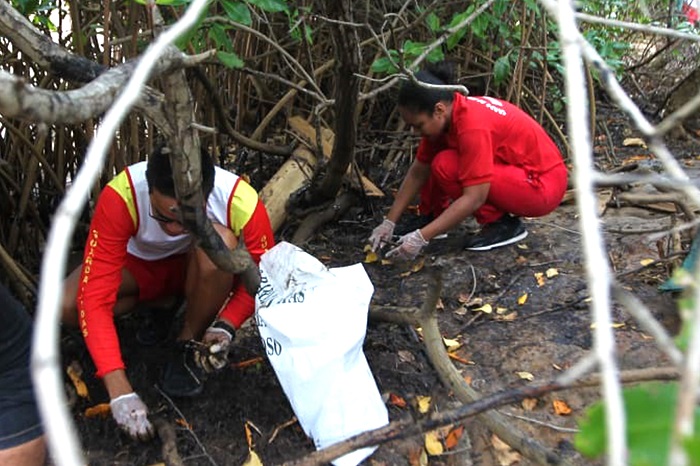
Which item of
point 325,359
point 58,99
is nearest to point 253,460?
point 325,359

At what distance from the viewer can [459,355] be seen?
2354 millimetres

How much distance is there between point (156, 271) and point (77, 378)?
406mm

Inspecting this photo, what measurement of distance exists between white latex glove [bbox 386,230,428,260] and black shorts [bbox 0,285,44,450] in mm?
1489

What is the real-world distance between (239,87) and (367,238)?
94 cm

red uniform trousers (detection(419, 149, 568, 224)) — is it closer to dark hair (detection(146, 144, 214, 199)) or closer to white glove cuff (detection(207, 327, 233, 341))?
white glove cuff (detection(207, 327, 233, 341))

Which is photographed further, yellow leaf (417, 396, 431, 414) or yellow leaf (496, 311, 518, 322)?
yellow leaf (496, 311, 518, 322)

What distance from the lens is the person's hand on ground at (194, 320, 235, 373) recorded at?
2.18 meters

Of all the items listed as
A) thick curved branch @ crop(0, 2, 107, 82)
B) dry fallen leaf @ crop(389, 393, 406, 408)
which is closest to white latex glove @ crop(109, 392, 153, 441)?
dry fallen leaf @ crop(389, 393, 406, 408)

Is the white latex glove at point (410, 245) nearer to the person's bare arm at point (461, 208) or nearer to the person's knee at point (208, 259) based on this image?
the person's bare arm at point (461, 208)

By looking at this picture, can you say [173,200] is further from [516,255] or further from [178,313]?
[516,255]

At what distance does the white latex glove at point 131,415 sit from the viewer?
1.96 meters

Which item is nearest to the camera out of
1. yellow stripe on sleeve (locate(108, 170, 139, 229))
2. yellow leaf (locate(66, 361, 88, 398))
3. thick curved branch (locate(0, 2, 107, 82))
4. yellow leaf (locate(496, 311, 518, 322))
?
thick curved branch (locate(0, 2, 107, 82))

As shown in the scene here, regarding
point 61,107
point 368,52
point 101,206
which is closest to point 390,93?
point 368,52

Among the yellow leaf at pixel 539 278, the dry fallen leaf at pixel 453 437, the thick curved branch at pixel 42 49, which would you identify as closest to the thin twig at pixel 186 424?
the dry fallen leaf at pixel 453 437
